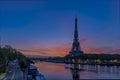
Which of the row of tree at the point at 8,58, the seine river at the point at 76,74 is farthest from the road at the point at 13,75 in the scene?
the seine river at the point at 76,74

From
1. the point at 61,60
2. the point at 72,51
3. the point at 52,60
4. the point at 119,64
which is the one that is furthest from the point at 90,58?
the point at 52,60

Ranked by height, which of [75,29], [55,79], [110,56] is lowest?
[55,79]

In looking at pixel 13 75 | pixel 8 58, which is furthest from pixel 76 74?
pixel 13 75

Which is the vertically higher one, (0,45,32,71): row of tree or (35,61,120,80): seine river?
(0,45,32,71): row of tree

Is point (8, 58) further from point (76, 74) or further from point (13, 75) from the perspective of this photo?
point (76, 74)

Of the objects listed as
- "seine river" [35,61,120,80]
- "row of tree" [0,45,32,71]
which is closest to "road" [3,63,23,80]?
"row of tree" [0,45,32,71]

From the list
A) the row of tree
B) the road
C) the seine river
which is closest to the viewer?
the road

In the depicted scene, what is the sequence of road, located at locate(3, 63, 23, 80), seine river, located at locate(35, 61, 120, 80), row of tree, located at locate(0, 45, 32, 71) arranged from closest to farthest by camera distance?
1. road, located at locate(3, 63, 23, 80)
2. row of tree, located at locate(0, 45, 32, 71)
3. seine river, located at locate(35, 61, 120, 80)

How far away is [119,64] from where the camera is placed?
63.6 metres

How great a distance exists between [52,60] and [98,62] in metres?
24.9

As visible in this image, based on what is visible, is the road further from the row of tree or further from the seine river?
the seine river

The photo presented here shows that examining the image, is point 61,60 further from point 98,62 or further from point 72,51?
point 72,51

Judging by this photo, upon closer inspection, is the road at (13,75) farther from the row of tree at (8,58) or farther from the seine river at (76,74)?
the seine river at (76,74)

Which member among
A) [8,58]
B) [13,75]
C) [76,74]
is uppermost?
[8,58]
